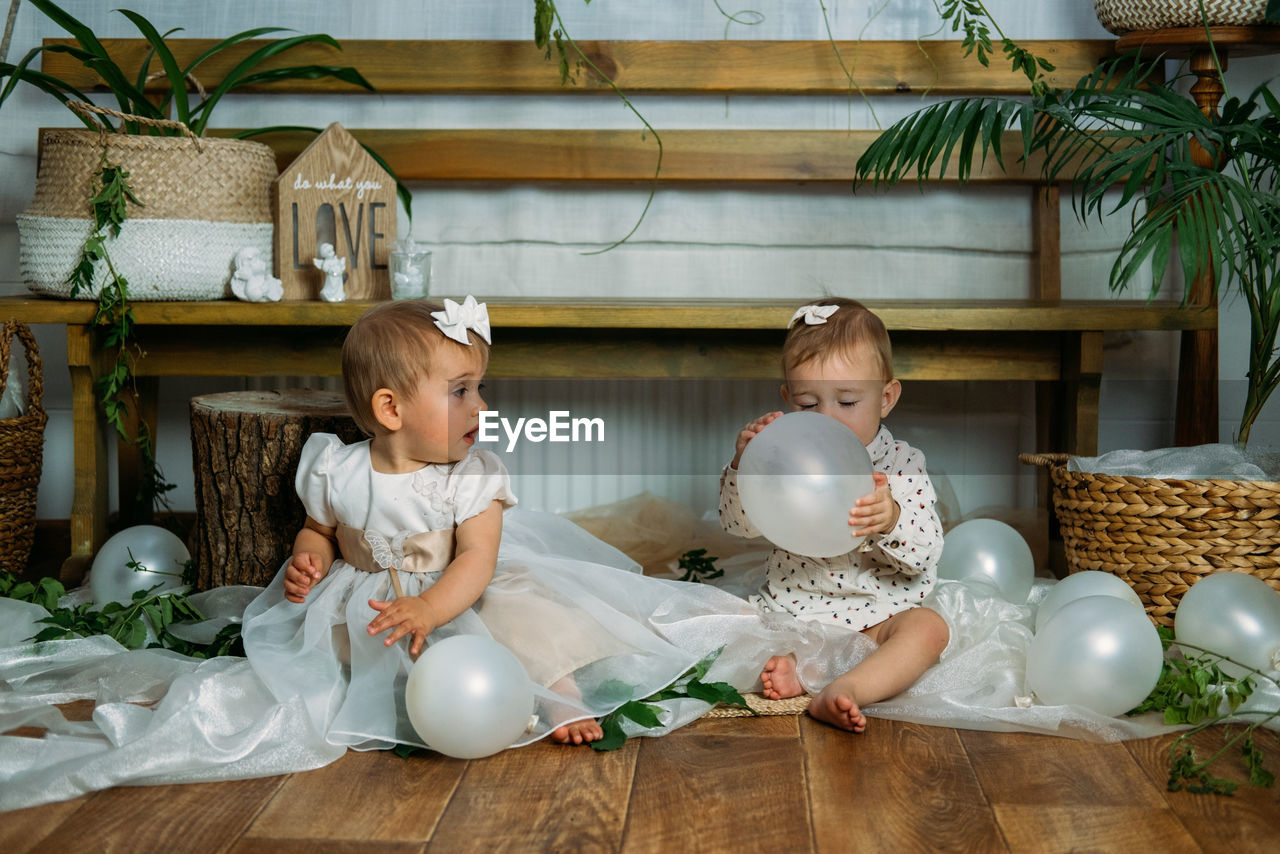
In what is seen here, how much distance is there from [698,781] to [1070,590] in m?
0.70

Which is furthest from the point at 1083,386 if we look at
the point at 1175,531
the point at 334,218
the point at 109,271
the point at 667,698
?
the point at 109,271

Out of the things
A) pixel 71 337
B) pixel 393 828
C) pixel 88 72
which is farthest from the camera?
pixel 88 72

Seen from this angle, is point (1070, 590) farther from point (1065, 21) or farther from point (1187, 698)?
point (1065, 21)

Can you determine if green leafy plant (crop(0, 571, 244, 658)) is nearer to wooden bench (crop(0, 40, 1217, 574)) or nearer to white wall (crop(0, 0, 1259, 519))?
wooden bench (crop(0, 40, 1217, 574))

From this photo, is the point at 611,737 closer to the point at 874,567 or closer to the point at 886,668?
the point at 886,668

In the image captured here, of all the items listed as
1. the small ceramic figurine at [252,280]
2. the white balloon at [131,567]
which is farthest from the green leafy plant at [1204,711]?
the small ceramic figurine at [252,280]

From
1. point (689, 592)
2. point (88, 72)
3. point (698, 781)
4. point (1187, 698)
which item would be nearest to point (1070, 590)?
point (1187, 698)

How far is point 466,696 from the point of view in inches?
49.7

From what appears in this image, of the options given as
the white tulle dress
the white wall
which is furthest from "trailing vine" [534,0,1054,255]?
the white tulle dress

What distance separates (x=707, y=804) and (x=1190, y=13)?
1740mm

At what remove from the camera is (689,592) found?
1771mm

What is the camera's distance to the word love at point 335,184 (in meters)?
2.23

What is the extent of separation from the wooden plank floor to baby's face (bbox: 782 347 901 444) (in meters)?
0.48

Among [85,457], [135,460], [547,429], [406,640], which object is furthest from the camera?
[547,429]
